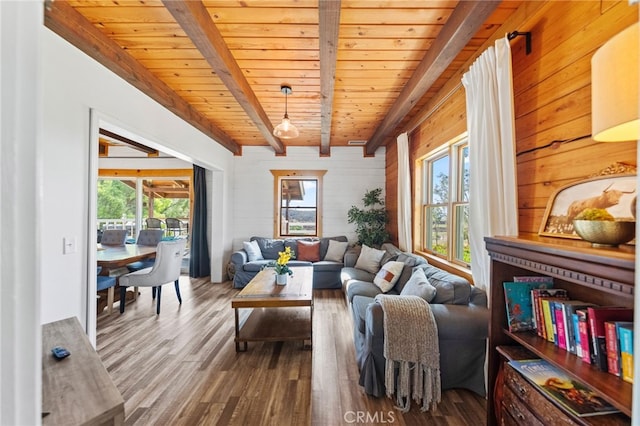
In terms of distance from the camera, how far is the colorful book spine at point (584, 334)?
1073mm

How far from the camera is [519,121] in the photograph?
192 centimetres

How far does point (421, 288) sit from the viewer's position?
233 cm

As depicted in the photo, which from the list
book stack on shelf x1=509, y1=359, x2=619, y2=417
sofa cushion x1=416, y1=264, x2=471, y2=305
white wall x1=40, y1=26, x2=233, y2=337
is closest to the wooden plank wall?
sofa cushion x1=416, y1=264, x2=471, y2=305

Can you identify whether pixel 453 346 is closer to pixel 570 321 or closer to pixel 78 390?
pixel 570 321

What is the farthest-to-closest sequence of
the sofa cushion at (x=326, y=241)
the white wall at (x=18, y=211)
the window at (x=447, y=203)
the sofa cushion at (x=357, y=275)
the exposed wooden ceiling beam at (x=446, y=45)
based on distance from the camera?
the sofa cushion at (x=326, y=241) < the sofa cushion at (x=357, y=275) < the window at (x=447, y=203) < the exposed wooden ceiling beam at (x=446, y=45) < the white wall at (x=18, y=211)

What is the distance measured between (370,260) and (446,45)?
9.74 ft

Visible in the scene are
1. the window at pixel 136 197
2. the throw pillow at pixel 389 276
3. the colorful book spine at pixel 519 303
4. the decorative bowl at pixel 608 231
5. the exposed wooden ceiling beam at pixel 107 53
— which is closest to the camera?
the decorative bowl at pixel 608 231

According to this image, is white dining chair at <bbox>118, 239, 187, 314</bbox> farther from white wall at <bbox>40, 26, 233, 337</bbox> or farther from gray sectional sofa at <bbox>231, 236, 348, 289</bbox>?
white wall at <bbox>40, 26, 233, 337</bbox>

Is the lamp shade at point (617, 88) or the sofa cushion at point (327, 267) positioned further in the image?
the sofa cushion at point (327, 267)

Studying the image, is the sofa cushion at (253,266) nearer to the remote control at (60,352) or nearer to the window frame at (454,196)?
the window frame at (454,196)

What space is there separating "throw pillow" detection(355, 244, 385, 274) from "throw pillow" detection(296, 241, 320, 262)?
95 cm

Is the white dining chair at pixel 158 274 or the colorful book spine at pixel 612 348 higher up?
the colorful book spine at pixel 612 348

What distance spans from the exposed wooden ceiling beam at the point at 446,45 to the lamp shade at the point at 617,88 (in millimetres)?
929

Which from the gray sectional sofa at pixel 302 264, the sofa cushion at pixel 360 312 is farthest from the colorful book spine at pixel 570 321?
the gray sectional sofa at pixel 302 264
